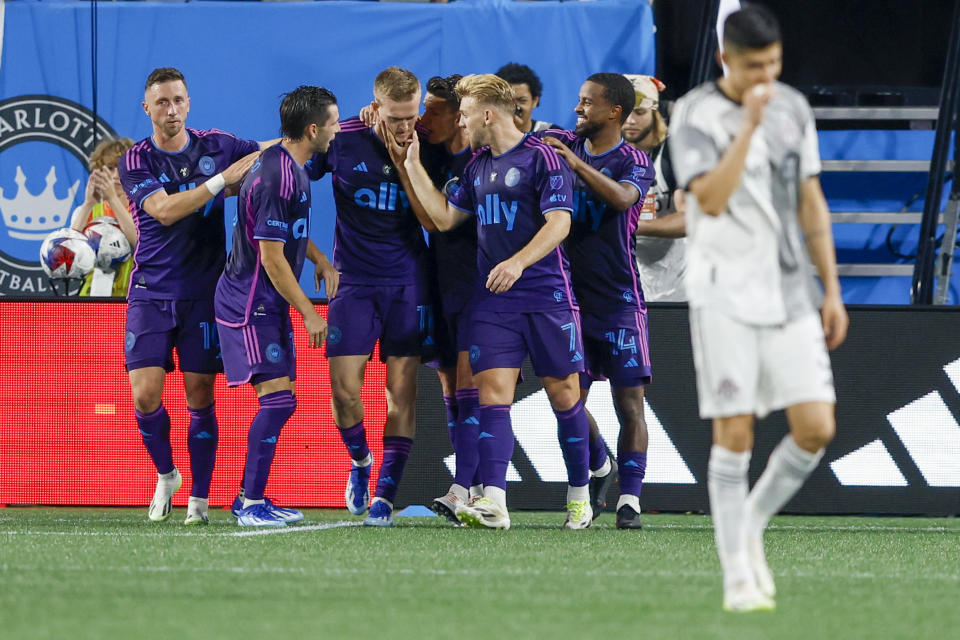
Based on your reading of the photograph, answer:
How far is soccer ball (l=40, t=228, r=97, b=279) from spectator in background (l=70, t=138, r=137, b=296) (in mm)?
294

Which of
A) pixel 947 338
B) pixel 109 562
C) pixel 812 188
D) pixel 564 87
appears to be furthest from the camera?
pixel 564 87

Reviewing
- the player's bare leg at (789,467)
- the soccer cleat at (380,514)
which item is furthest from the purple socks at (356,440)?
the player's bare leg at (789,467)

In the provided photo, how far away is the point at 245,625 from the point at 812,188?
1.95 metres

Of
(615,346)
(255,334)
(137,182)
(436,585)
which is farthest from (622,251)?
(436,585)

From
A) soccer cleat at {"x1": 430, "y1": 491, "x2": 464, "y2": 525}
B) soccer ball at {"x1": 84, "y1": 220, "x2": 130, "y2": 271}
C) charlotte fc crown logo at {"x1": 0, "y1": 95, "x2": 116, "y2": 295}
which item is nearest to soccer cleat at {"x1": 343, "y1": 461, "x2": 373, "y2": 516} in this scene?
soccer cleat at {"x1": 430, "y1": 491, "x2": 464, "y2": 525}

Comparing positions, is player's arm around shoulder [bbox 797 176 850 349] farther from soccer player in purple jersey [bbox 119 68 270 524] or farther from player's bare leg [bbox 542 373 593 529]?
soccer player in purple jersey [bbox 119 68 270 524]

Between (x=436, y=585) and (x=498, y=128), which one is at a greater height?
(x=498, y=128)

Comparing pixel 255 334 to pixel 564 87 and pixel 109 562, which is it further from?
pixel 564 87

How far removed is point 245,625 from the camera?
137 inches

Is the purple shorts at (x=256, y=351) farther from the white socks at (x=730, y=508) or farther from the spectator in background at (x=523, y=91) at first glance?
the white socks at (x=730, y=508)

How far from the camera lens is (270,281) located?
21.6ft

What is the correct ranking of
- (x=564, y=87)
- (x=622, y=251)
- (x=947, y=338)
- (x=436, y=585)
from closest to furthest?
(x=436, y=585)
(x=622, y=251)
(x=947, y=338)
(x=564, y=87)

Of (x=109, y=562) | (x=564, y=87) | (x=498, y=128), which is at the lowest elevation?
(x=109, y=562)

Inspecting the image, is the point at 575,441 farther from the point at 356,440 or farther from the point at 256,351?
the point at 256,351
